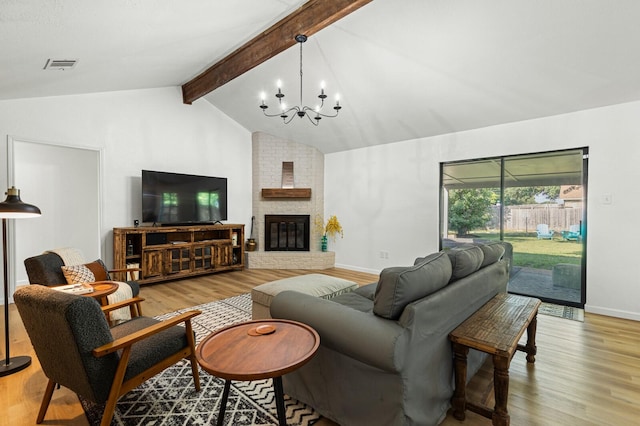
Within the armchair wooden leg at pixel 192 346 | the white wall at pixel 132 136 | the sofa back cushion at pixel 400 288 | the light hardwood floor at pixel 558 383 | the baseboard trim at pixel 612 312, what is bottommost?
the light hardwood floor at pixel 558 383

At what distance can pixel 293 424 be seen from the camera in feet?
5.72

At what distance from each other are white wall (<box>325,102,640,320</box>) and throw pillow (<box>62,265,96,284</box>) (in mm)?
4314

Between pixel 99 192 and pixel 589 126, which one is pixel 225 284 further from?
pixel 589 126

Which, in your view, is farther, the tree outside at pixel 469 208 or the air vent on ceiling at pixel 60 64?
the tree outside at pixel 469 208

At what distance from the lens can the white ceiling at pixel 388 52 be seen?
2.51m

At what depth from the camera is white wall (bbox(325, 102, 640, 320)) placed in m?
3.47

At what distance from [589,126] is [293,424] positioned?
4.54 metres

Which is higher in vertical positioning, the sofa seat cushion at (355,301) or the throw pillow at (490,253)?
the throw pillow at (490,253)

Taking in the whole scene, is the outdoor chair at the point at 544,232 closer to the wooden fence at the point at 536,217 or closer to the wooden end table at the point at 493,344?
the wooden fence at the point at 536,217

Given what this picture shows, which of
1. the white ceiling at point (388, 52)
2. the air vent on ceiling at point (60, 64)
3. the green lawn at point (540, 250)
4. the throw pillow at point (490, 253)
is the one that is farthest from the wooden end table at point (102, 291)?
the green lawn at point (540, 250)

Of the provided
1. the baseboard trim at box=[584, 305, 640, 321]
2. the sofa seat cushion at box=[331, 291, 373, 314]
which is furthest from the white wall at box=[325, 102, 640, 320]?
the sofa seat cushion at box=[331, 291, 373, 314]

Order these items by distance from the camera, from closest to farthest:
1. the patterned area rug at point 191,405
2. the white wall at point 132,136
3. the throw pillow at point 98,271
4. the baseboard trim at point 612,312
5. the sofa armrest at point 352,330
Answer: the sofa armrest at point 352,330 → the patterned area rug at point 191,405 → the throw pillow at point 98,271 → the baseboard trim at point 612,312 → the white wall at point 132,136

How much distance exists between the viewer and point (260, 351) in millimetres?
1426

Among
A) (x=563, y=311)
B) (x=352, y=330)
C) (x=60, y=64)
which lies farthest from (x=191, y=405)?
(x=563, y=311)
